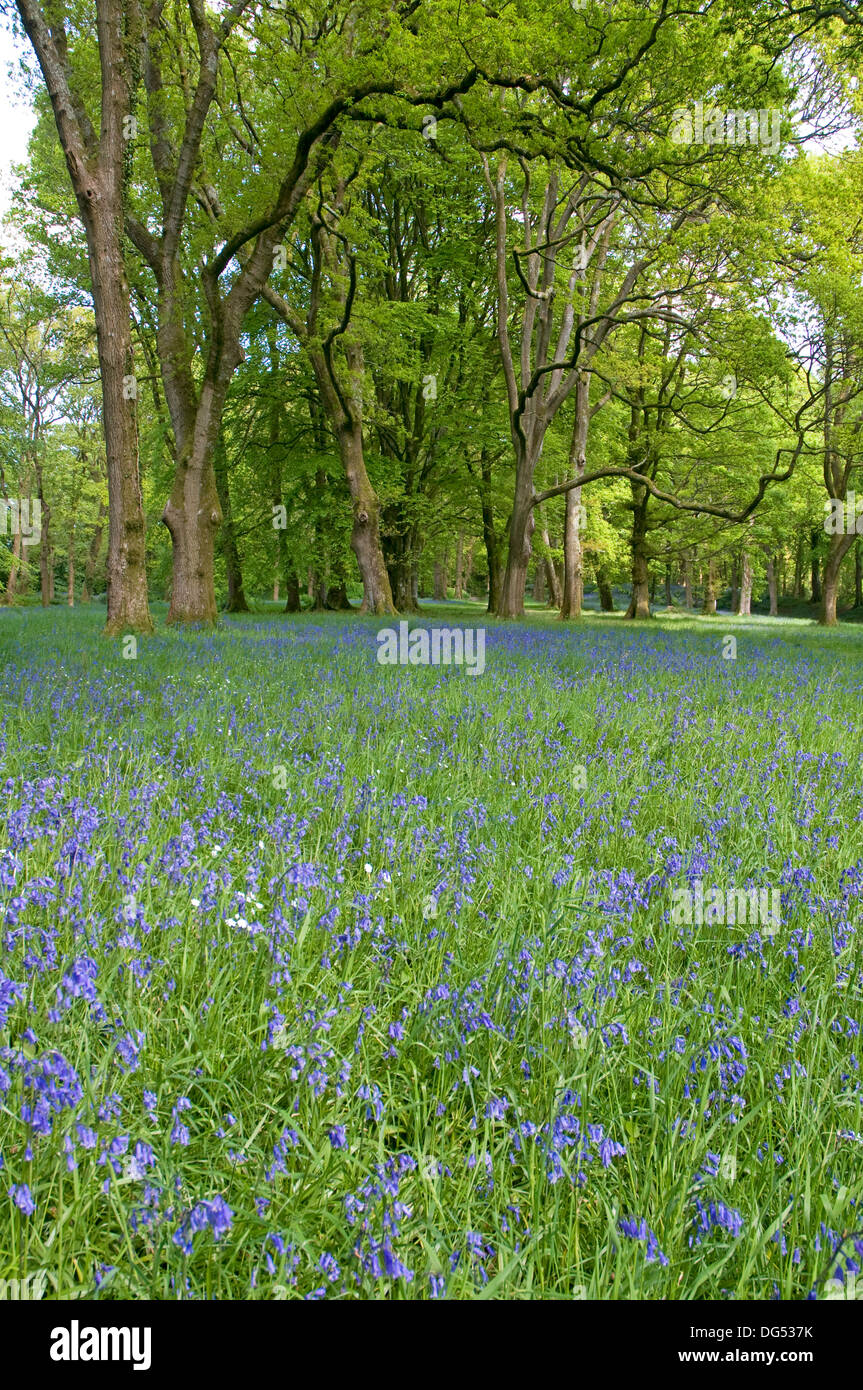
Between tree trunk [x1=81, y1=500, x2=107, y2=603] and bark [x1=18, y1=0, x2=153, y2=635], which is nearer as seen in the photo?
bark [x1=18, y1=0, x2=153, y2=635]

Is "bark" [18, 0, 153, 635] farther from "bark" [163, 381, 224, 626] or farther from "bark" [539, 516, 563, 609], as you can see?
"bark" [539, 516, 563, 609]

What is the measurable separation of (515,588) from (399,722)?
54.4 feet

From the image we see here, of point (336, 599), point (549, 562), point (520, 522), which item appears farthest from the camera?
point (549, 562)

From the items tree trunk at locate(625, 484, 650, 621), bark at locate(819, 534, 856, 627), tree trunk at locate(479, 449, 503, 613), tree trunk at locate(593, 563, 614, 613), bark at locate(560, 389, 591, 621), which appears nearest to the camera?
bark at locate(560, 389, 591, 621)

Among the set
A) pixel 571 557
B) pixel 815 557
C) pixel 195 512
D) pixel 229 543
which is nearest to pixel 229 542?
pixel 229 543

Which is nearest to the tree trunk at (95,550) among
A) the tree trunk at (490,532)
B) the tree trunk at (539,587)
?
the tree trunk at (490,532)

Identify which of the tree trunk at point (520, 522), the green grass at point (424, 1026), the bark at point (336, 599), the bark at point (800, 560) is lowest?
the green grass at point (424, 1026)

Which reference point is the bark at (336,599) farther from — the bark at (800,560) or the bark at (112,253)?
the bark at (800,560)

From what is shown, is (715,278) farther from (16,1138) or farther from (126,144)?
(16,1138)

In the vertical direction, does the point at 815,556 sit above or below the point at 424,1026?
above

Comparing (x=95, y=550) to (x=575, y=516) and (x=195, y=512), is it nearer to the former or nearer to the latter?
(x=575, y=516)

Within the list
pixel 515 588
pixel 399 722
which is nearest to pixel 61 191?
pixel 515 588

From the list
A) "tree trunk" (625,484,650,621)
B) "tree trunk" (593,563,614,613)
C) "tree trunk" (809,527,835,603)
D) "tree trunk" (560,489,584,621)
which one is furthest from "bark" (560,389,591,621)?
"tree trunk" (809,527,835,603)

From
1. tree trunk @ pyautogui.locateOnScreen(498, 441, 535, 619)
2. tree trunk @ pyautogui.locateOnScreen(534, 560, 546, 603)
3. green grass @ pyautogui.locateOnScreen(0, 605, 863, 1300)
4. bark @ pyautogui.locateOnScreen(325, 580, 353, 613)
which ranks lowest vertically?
green grass @ pyautogui.locateOnScreen(0, 605, 863, 1300)
